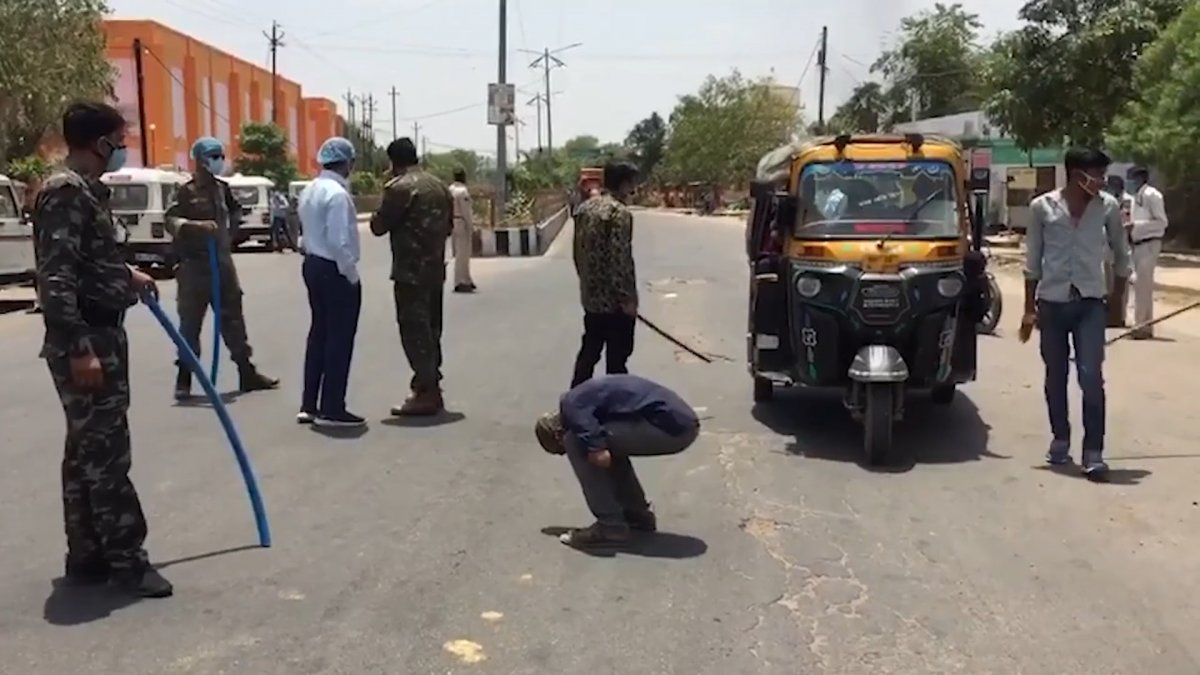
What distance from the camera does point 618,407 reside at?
5.95m

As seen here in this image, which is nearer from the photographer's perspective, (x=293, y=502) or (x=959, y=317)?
(x=293, y=502)

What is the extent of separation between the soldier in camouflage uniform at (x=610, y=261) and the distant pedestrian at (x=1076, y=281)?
241cm

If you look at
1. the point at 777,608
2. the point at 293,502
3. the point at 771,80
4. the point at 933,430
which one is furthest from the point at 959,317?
the point at 771,80

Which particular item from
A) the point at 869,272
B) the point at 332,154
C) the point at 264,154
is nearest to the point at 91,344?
the point at 332,154

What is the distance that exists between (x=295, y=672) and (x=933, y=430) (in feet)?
18.1

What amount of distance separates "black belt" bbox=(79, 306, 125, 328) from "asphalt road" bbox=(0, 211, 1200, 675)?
1.08 m

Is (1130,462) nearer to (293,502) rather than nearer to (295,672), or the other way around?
(293,502)

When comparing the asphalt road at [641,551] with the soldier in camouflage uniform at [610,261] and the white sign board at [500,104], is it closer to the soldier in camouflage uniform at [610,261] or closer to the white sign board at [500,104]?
the soldier in camouflage uniform at [610,261]

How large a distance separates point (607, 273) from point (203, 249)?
345cm

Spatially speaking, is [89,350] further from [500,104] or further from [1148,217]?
[500,104]

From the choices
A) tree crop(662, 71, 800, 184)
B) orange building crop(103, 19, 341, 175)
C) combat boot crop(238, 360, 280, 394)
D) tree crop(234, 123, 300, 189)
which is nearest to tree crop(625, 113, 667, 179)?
tree crop(662, 71, 800, 184)

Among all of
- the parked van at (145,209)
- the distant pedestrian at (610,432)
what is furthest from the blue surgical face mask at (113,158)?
the parked van at (145,209)

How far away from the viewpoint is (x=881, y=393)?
7738 millimetres

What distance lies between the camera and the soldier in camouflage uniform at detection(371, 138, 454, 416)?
8.98 meters
